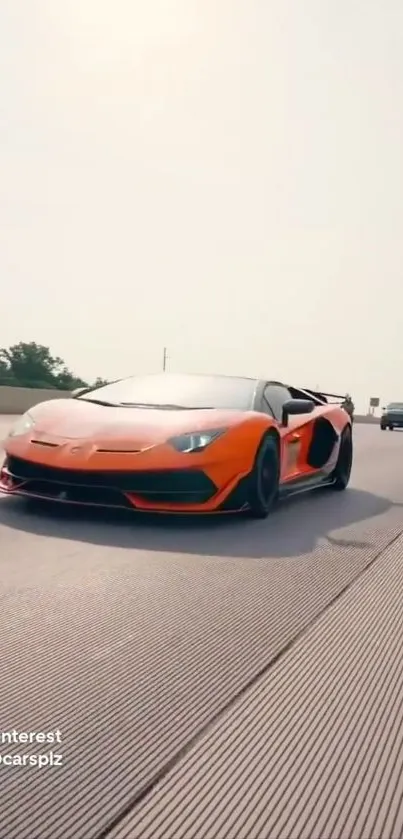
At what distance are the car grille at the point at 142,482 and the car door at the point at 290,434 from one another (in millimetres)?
1321

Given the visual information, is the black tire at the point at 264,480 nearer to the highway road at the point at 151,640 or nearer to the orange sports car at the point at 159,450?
the orange sports car at the point at 159,450

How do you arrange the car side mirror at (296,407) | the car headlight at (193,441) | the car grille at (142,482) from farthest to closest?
the car side mirror at (296,407) < the car headlight at (193,441) < the car grille at (142,482)

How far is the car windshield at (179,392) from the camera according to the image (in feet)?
23.5

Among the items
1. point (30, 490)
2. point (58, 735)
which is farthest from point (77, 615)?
point (30, 490)

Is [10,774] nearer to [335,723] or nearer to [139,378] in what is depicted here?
[335,723]

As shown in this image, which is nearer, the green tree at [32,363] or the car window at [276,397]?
the car window at [276,397]

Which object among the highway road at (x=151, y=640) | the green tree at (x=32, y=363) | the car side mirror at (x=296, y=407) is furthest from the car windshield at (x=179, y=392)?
the green tree at (x=32, y=363)

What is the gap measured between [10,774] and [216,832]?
1.76ft

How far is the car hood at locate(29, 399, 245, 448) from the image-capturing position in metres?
6.25

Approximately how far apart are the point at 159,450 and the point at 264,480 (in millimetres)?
1018

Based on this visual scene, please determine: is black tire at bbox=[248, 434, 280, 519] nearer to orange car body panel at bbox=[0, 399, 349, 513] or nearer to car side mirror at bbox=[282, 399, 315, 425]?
orange car body panel at bbox=[0, 399, 349, 513]

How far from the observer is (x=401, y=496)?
9055 mm

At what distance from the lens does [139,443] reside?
6172 mm

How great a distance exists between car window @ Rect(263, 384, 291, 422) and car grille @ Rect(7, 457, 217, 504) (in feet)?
4.83
